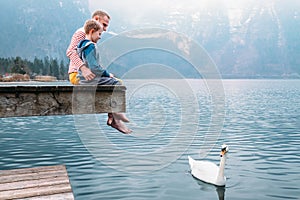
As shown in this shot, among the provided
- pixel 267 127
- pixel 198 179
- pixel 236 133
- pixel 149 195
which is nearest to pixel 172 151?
pixel 198 179

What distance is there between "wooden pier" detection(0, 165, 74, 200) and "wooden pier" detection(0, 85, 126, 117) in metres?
1.13

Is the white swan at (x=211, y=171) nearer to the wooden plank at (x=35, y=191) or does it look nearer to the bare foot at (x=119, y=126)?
the bare foot at (x=119, y=126)

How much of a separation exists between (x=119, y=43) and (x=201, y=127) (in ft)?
97.5

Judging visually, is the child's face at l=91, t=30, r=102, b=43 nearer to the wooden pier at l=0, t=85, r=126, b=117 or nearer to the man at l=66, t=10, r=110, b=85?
the man at l=66, t=10, r=110, b=85

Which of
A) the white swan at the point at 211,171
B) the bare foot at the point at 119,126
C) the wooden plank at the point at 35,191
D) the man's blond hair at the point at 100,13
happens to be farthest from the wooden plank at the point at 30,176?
the white swan at the point at 211,171

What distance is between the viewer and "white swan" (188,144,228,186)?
50.1 feet

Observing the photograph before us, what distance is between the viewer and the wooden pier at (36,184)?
495cm

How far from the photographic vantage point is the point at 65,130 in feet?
109

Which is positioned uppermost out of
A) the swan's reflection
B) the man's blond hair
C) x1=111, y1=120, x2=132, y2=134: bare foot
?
the man's blond hair

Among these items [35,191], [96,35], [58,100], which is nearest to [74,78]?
[96,35]

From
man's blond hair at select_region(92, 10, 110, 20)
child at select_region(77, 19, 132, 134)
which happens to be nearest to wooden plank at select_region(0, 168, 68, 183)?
child at select_region(77, 19, 132, 134)

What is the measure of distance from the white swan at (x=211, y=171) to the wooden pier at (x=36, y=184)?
1017 centimetres

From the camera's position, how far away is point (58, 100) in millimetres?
4926

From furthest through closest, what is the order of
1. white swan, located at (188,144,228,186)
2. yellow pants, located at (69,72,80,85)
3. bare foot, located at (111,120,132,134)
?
white swan, located at (188,144,228,186) < yellow pants, located at (69,72,80,85) < bare foot, located at (111,120,132,134)
